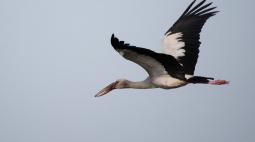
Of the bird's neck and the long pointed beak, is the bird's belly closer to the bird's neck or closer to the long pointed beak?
the bird's neck

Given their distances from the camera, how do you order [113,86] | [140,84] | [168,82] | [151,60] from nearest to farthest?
[151,60] → [168,82] → [140,84] → [113,86]

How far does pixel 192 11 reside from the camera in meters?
19.3

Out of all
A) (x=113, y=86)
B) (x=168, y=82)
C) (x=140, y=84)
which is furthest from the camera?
(x=113, y=86)

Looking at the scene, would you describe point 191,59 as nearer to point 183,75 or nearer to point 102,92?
point 183,75

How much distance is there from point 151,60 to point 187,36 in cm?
349

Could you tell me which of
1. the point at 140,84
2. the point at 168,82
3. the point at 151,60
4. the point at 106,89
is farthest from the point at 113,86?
the point at 151,60

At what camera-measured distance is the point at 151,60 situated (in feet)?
50.1

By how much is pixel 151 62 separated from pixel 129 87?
2326mm

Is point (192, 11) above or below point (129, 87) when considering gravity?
above

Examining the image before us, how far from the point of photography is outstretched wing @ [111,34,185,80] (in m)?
13.8

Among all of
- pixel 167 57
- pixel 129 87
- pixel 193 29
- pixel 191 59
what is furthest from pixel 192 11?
pixel 167 57

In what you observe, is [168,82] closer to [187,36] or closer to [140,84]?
[140,84]

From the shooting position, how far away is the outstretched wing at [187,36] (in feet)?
58.4

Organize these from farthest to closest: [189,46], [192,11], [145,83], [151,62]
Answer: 1. [192,11]
2. [189,46]
3. [145,83]
4. [151,62]
